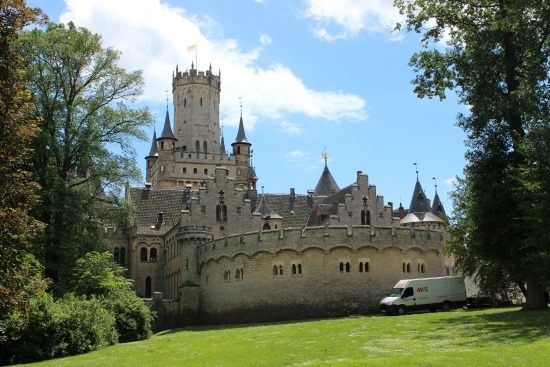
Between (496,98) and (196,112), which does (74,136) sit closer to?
(496,98)

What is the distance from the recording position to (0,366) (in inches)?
1267

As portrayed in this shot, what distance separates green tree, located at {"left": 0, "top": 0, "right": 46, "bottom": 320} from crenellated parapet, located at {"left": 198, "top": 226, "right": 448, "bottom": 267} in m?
24.1

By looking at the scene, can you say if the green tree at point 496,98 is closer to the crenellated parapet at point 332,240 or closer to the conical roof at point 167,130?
the crenellated parapet at point 332,240

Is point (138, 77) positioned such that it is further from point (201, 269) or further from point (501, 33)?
point (501, 33)

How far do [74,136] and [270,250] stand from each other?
15.5m

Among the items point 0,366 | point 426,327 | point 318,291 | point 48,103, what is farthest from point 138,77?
point 426,327

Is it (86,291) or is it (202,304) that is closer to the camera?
(86,291)

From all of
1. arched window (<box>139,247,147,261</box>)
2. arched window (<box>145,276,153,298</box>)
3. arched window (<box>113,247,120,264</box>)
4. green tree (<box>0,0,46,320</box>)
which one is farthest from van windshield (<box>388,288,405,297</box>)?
arched window (<box>113,247,120,264</box>)

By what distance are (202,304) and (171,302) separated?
2.38m

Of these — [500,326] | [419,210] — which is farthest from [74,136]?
[419,210]

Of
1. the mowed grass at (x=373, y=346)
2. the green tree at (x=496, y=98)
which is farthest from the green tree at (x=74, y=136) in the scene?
the green tree at (x=496, y=98)

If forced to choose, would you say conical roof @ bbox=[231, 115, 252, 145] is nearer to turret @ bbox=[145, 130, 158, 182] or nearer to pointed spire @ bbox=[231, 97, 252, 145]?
pointed spire @ bbox=[231, 97, 252, 145]

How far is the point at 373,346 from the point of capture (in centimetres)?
2680

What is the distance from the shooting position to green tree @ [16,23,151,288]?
44000 millimetres
